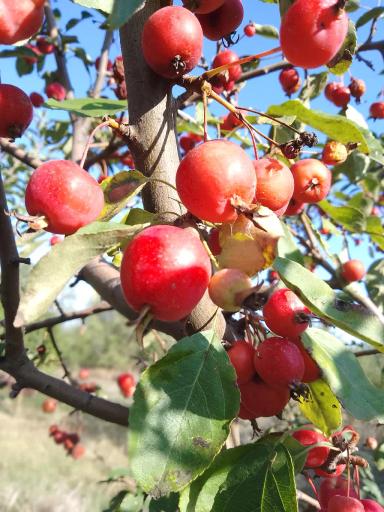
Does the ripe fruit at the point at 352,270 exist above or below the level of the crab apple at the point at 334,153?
below

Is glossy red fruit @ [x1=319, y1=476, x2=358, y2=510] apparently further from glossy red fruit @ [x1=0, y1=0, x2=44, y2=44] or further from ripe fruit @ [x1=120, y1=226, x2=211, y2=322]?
glossy red fruit @ [x1=0, y1=0, x2=44, y2=44]

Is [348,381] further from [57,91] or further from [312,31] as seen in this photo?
[57,91]

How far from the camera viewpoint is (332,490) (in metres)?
1.28

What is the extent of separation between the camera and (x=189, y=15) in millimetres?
879

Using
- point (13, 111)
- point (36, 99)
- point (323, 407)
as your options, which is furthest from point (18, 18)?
point (36, 99)

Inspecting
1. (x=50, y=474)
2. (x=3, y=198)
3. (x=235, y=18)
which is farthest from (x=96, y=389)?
(x=50, y=474)

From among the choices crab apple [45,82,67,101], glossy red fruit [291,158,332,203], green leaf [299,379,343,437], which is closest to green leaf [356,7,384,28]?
glossy red fruit [291,158,332,203]

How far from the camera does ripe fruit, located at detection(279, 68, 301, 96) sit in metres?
2.43

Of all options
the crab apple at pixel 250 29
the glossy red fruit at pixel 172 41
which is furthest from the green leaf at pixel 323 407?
the crab apple at pixel 250 29

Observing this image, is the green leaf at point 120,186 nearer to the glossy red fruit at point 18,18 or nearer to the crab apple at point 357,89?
the glossy red fruit at point 18,18

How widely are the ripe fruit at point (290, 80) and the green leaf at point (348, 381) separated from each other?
1866 millimetres

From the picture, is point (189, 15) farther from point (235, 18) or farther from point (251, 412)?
point (251, 412)

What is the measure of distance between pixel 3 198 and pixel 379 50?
184cm

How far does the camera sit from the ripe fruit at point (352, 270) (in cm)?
271
